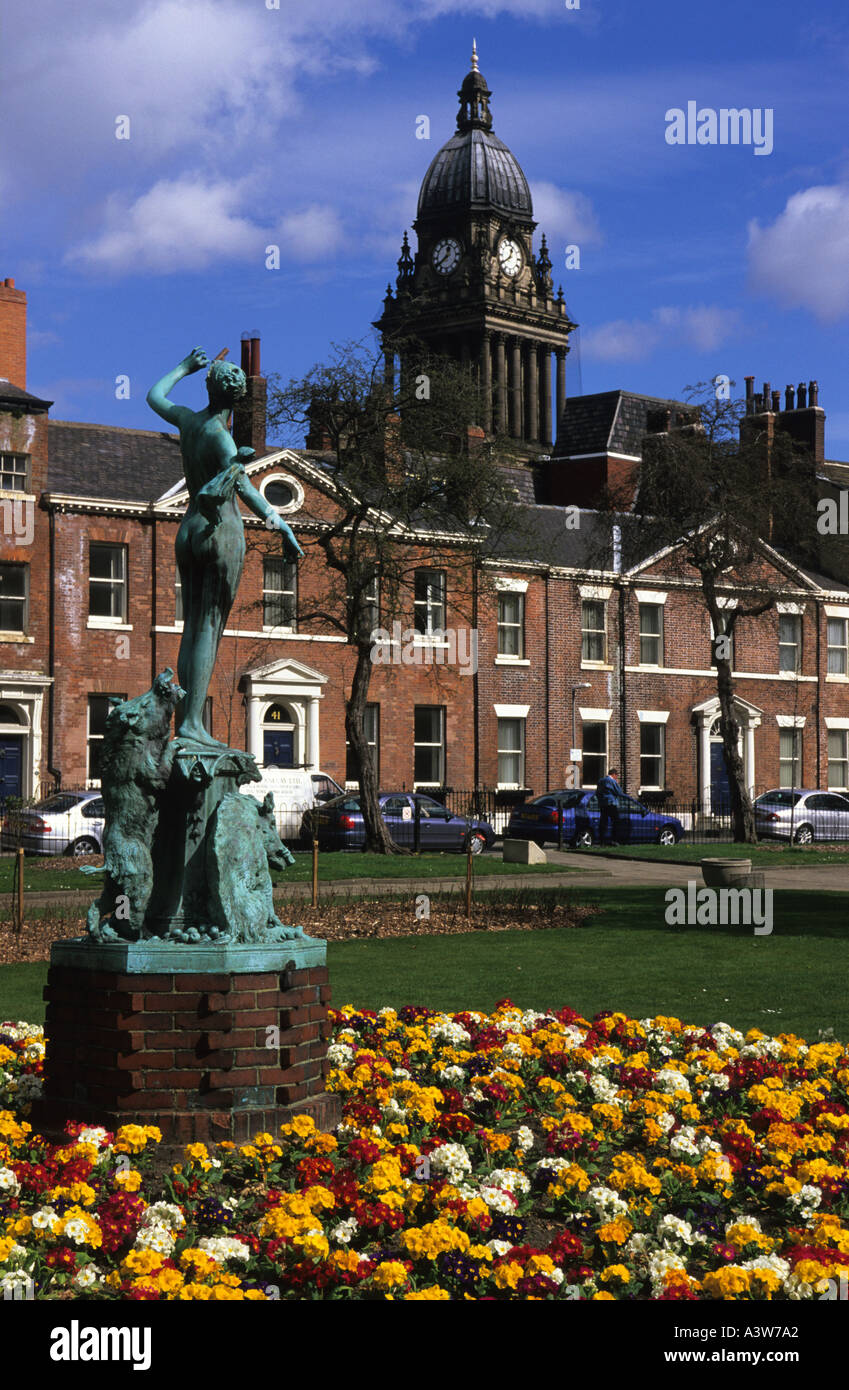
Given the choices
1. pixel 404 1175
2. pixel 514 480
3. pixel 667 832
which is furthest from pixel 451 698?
pixel 404 1175

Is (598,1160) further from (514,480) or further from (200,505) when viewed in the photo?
(514,480)

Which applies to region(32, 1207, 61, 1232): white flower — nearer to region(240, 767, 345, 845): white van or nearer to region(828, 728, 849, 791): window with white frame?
region(240, 767, 345, 845): white van

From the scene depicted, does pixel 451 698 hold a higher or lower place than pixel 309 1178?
higher

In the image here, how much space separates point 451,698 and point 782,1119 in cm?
3635

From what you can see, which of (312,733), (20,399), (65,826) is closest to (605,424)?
(312,733)

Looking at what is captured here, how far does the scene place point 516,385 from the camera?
7981cm

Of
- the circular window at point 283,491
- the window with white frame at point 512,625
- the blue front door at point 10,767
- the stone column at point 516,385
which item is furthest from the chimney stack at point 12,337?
the stone column at point 516,385

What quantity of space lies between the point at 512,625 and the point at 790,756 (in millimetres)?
12511

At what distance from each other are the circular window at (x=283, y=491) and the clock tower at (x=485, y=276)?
37933 millimetres

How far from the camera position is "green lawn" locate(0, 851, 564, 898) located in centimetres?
2473

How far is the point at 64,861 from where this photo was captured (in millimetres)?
28922

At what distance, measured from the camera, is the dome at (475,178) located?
80.7m

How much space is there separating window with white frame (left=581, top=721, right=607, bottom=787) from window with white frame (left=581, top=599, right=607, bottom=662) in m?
2.07

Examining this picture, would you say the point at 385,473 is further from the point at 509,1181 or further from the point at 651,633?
the point at 509,1181
